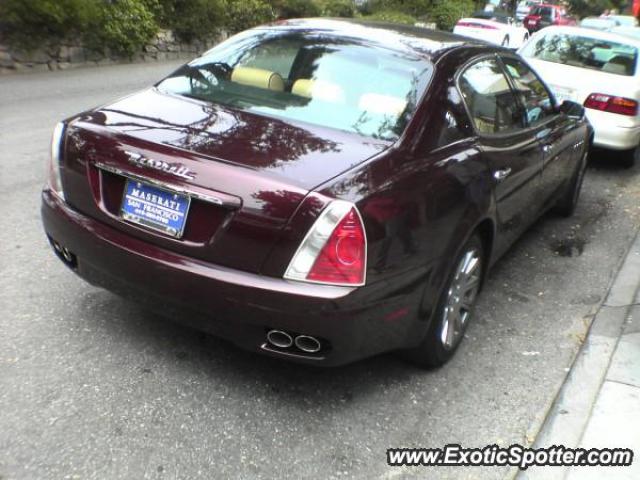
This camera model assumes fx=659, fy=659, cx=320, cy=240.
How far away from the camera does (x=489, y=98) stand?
12.6ft

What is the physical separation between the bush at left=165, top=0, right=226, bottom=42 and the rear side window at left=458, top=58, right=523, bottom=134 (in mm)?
13005

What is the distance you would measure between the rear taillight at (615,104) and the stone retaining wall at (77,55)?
919cm

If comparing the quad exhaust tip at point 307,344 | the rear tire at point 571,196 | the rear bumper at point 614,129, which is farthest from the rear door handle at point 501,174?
the rear bumper at point 614,129

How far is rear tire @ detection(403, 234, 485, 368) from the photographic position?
10.4ft

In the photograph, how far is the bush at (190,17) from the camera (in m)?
15.6

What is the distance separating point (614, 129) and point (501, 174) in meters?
4.25

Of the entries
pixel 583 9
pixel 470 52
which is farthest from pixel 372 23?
pixel 583 9

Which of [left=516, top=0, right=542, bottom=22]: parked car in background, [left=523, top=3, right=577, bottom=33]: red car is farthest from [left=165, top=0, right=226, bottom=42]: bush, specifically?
[left=516, top=0, right=542, bottom=22]: parked car in background

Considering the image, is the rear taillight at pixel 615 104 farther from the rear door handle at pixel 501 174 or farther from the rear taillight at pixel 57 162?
the rear taillight at pixel 57 162

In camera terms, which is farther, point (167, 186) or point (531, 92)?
point (531, 92)

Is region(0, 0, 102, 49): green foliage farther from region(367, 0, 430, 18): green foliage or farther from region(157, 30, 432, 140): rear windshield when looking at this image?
region(367, 0, 430, 18): green foliage

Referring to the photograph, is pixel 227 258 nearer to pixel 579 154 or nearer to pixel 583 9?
pixel 579 154

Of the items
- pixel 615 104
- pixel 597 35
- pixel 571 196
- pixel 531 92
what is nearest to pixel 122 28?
pixel 597 35

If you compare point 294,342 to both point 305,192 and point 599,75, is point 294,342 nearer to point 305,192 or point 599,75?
point 305,192
